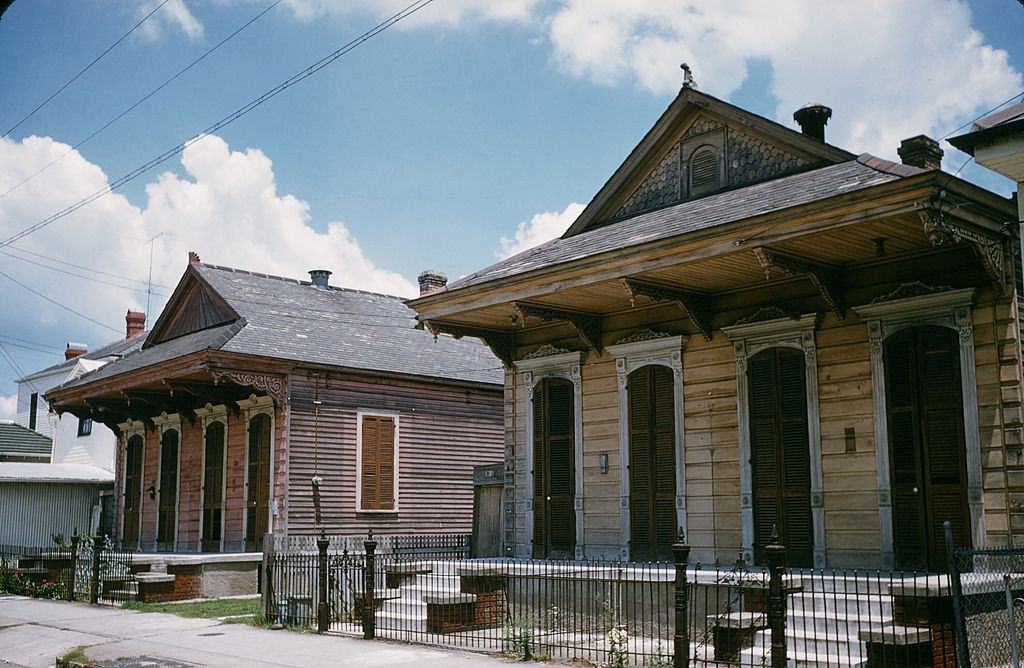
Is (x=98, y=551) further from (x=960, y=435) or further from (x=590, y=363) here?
(x=960, y=435)

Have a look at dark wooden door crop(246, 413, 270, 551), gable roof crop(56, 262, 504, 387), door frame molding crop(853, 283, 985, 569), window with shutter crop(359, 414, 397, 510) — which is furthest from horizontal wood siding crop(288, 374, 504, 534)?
door frame molding crop(853, 283, 985, 569)

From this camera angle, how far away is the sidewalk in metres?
A: 11.4

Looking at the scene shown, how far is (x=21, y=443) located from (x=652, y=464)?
30.4m

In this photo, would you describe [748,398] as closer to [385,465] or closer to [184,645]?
[184,645]

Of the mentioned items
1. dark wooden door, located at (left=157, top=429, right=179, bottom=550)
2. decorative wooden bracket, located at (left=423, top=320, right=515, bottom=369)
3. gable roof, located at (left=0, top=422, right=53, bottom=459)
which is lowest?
dark wooden door, located at (left=157, top=429, right=179, bottom=550)

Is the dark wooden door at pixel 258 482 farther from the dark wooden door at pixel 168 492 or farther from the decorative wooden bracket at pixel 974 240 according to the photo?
the decorative wooden bracket at pixel 974 240

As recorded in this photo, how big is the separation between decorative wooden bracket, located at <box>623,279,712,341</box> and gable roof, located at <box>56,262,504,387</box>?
1042 centimetres

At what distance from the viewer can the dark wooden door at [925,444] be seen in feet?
39.0

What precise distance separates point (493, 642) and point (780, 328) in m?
5.55

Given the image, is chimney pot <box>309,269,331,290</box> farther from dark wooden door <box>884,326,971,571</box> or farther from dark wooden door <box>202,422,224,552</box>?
dark wooden door <box>884,326,971,571</box>

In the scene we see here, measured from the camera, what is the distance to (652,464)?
15188 mm

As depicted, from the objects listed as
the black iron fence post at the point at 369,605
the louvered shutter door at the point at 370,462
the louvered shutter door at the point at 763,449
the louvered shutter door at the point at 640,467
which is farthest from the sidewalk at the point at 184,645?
the louvered shutter door at the point at 370,462

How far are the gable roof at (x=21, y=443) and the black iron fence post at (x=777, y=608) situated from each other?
34.9 meters

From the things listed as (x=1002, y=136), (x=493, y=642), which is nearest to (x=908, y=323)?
(x=1002, y=136)
